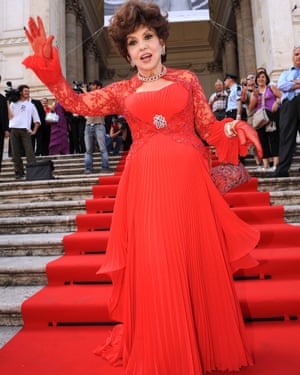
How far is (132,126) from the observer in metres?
1.74

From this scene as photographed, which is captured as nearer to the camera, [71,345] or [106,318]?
[71,345]

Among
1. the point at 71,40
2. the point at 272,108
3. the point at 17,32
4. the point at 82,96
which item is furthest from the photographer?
the point at 71,40

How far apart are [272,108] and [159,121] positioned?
4.22 m

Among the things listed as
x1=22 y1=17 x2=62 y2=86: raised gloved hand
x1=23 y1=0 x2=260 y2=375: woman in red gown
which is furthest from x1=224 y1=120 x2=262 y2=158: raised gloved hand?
x1=22 y1=17 x2=62 y2=86: raised gloved hand

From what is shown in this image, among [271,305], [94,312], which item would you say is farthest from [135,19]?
[271,305]

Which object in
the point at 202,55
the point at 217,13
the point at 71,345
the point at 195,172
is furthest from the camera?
Result: the point at 202,55

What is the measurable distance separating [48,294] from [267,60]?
9260 millimetres

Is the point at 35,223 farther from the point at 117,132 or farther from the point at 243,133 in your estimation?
the point at 117,132

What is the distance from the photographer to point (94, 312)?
7.85ft

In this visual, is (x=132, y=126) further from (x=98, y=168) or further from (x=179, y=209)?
(x=98, y=168)

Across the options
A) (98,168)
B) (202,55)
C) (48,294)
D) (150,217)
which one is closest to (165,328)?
(150,217)

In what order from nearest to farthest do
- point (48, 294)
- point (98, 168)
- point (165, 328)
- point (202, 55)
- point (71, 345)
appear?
1. point (165, 328)
2. point (71, 345)
3. point (48, 294)
4. point (98, 168)
5. point (202, 55)

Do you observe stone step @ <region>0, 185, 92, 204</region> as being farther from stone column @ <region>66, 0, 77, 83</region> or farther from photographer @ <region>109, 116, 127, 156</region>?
stone column @ <region>66, 0, 77, 83</region>

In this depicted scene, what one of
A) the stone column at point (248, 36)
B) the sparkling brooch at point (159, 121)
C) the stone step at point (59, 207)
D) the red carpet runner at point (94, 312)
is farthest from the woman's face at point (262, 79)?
the stone column at point (248, 36)
